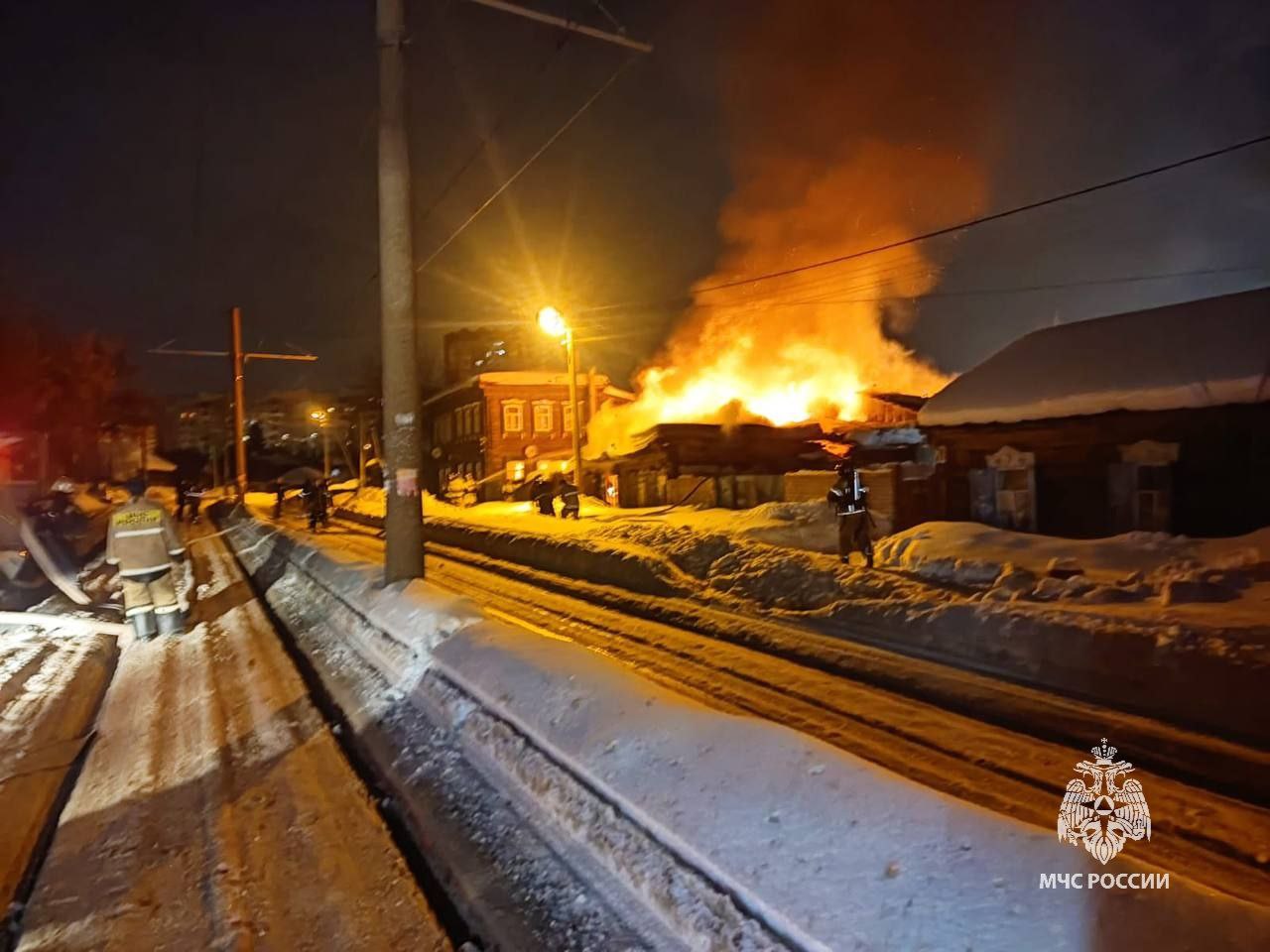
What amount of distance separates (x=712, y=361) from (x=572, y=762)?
129 feet

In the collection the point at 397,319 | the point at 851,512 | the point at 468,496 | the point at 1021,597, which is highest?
the point at 397,319

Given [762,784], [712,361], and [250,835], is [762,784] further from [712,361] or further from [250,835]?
[712,361]

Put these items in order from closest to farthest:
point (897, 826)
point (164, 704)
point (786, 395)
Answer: point (897, 826) < point (164, 704) < point (786, 395)

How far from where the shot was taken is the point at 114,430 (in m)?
53.4

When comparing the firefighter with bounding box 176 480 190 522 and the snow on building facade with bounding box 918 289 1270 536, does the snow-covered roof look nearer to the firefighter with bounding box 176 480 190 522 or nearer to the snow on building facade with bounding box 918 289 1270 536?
the snow on building facade with bounding box 918 289 1270 536

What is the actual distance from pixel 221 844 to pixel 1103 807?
462 centimetres

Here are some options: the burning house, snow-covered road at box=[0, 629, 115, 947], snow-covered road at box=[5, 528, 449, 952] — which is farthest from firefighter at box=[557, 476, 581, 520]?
snow-covered road at box=[5, 528, 449, 952]

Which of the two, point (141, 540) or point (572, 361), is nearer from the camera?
point (141, 540)

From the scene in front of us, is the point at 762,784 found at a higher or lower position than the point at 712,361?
lower

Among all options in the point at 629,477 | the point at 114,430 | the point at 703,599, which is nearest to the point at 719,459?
the point at 629,477

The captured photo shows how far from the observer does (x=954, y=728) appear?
19.6ft

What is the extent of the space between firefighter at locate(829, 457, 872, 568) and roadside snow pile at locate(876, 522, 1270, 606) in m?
0.82

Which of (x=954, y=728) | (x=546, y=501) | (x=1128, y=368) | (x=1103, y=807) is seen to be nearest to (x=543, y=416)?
(x=546, y=501)

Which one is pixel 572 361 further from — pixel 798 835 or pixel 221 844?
pixel 798 835
